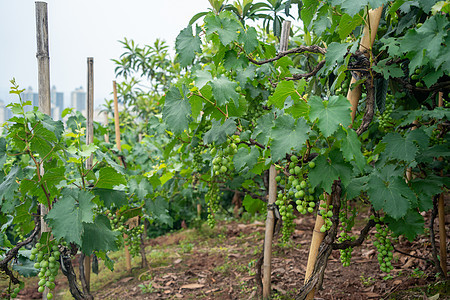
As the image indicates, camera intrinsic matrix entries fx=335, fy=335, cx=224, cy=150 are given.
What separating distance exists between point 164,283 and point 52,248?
1553mm

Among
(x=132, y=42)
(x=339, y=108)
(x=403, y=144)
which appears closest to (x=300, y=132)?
(x=339, y=108)

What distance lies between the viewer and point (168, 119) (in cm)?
139

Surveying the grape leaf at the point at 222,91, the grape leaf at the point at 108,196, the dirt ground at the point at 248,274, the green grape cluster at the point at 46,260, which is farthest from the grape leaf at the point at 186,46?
the dirt ground at the point at 248,274

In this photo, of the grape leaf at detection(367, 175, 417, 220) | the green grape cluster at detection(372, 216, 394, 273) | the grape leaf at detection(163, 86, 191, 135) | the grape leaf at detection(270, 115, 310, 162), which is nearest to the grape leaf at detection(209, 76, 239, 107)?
the grape leaf at detection(163, 86, 191, 135)

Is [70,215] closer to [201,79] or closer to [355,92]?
[201,79]

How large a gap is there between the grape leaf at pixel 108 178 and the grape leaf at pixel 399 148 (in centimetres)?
122

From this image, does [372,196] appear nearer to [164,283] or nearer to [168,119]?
[168,119]

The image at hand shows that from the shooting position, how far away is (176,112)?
1398 millimetres

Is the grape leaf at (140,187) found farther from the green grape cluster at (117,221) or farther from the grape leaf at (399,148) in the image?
the grape leaf at (399,148)

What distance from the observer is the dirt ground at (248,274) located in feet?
7.00

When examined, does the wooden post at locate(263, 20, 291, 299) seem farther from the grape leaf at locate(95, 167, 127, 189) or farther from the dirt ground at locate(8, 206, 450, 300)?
the grape leaf at locate(95, 167, 127, 189)

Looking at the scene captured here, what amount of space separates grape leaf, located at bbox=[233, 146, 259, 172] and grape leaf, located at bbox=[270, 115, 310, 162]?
27 cm

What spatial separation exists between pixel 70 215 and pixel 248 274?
1849mm

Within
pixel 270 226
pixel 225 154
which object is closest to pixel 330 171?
pixel 225 154
